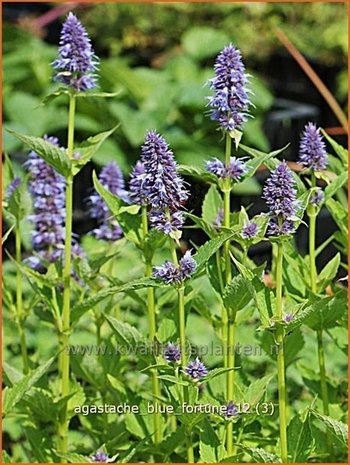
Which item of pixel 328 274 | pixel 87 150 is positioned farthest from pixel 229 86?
pixel 328 274

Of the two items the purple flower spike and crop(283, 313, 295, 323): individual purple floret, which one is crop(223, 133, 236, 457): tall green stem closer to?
the purple flower spike

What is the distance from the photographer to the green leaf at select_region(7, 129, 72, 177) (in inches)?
50.3

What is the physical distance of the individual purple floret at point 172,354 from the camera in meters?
1.23

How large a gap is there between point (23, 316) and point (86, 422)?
209 millimetres

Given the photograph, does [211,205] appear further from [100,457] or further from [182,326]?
[100,457]

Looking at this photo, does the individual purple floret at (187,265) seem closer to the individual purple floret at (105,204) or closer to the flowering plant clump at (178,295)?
the flowering plant clump at (178,295)

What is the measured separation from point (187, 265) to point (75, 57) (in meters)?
0.39

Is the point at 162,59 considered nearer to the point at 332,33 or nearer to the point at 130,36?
the point at 130,36

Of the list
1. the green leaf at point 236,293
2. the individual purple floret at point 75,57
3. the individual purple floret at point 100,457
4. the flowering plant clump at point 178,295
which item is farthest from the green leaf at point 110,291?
the individual purple floret at point 75,57

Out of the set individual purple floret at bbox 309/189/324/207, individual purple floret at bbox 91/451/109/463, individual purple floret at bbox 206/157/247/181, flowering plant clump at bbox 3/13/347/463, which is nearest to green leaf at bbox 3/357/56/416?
flowering plant clump at bbox 3/13/347/463

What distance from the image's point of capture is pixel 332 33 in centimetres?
585

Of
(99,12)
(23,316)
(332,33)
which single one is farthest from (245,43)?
(23,316)

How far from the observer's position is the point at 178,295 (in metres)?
1.25

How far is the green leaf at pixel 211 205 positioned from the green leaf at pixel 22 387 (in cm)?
33
